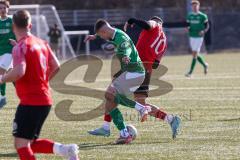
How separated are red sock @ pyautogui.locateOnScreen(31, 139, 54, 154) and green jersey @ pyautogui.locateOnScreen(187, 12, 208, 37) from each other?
1733cm

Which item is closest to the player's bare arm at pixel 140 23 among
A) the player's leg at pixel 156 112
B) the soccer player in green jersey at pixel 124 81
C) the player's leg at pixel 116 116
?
the soccer player in green jersey at pixel 124 81

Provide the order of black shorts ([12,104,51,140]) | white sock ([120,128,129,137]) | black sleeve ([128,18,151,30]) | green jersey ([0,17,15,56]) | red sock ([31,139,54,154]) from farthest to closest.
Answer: green jersey ([0,17,15,56])
black sleeve ([128,18,151,30])
white sock ([120,128,129,137])
red sock ([31,139,54,154])
black shorts ([12,104,51,140])

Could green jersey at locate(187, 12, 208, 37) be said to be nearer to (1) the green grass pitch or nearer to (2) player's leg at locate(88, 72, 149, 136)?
(1) the green grass pitch

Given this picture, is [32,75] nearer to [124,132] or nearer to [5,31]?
[124,132]

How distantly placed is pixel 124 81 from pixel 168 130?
1.46 metres

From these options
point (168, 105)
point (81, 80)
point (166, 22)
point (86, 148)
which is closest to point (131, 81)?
point (86, 148)

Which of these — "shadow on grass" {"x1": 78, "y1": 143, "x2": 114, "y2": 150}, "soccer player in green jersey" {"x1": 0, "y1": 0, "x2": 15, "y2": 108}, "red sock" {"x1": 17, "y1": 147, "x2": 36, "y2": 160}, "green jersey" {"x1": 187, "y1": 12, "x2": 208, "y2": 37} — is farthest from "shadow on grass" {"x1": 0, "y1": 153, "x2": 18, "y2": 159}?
"green jersey" {"x1": 187, "y1": 12, "x2": 208, "y2": 37}

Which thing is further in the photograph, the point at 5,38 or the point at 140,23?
the point at 5,38

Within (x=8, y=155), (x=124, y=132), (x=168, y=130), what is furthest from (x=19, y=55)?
(x=168, y=130)

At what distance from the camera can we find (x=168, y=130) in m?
12.7

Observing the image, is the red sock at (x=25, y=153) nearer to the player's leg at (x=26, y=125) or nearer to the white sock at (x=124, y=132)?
the player's leg at (x=26, y=125)

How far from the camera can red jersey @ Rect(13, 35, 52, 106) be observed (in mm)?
8180

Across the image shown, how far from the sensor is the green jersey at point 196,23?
25.7 m

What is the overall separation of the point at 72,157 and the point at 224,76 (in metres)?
16.5
